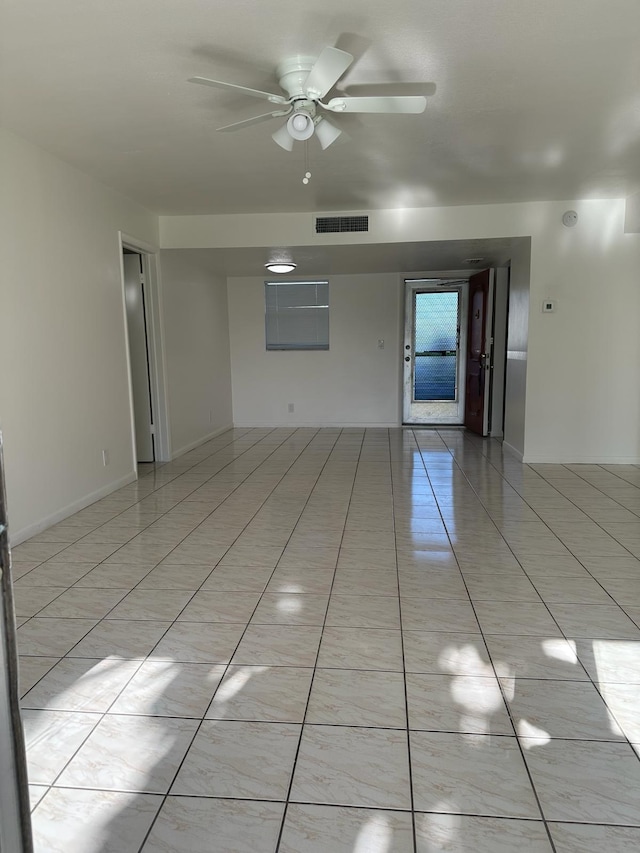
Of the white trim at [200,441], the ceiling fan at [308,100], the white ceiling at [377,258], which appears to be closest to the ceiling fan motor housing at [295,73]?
the ceiling fan at [308,100]

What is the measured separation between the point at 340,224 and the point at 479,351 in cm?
278

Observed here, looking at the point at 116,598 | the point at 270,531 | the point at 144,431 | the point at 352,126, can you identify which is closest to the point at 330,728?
the point at 116,598

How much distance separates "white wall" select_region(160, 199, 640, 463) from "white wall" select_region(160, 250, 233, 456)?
0.58 meters

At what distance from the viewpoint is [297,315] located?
8016 millimetres

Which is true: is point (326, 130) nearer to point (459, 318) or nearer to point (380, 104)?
point (380, 104)

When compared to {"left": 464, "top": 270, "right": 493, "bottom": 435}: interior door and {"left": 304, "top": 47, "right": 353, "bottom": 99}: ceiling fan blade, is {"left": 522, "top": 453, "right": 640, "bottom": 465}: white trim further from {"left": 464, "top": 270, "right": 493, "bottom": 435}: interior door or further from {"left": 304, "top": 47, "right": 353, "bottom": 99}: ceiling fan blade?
{"left": 304, "top": 47, "right": 353, "bottom": 99}: ceiling fan blade

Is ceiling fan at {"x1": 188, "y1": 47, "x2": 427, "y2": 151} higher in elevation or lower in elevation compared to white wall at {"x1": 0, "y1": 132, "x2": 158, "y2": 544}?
higher

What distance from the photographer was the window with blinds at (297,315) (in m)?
7.96

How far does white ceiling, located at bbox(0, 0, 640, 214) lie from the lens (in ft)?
7.25

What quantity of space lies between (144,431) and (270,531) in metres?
2.79

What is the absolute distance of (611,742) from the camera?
5.49 feet

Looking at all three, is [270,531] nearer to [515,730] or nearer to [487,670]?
[487,670]

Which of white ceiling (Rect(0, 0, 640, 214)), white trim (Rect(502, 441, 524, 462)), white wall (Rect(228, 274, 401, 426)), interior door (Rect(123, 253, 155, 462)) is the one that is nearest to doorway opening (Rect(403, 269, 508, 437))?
white wall (Rect(228, 274, 401, 426))

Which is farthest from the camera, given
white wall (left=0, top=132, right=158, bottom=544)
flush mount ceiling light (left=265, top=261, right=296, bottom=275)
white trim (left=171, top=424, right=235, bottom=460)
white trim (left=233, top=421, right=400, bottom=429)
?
white trim (left=233, top=421, right=400, bottom=429)
